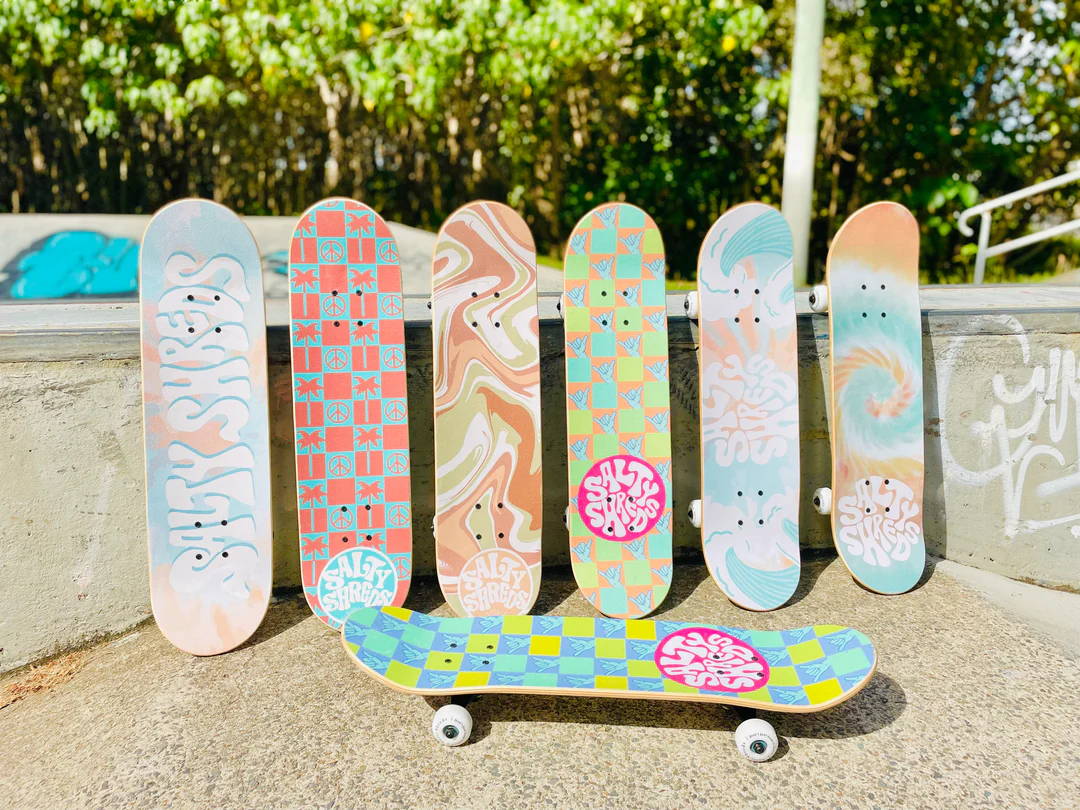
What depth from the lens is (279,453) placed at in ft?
8.26

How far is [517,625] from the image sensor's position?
220 cm

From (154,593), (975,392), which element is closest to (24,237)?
(154,593)

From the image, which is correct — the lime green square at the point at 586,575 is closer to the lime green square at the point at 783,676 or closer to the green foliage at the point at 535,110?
the lime green square at the point at 783,676

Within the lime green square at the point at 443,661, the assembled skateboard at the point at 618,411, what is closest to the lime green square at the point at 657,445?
the assembled skateboard at the point at 618,411

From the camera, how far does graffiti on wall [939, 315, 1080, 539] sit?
8.80 feet

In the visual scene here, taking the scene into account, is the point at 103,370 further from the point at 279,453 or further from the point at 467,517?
the point at 467,517

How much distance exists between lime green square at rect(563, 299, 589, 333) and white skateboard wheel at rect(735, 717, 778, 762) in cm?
120

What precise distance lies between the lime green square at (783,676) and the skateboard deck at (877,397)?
27.2 inches

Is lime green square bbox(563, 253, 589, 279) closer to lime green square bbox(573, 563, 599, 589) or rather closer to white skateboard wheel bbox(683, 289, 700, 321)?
white skateboard wheel bbox(683, 289, 700, 321)

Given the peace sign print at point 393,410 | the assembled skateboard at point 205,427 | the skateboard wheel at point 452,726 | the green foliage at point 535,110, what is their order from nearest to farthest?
1. the skateboard wheel at point 452,726
2. the assembled skateboard at point 205,427
3. the peace sign print at point 393,410
4. the green foliage at point 535,110

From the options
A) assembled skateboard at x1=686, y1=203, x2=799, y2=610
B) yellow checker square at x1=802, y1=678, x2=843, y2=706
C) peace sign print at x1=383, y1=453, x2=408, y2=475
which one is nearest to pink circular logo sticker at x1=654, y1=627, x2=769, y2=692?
yellow checker square at x1=802, y1=678, x2=843, y2=706

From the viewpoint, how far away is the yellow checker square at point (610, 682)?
1.90 metres

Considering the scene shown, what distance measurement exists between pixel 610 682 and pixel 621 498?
0.68 metres

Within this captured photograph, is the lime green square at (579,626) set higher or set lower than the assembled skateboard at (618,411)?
lower
